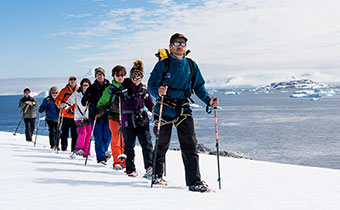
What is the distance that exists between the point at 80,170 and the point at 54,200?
256cm

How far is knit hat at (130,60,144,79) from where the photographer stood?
20.0 ft

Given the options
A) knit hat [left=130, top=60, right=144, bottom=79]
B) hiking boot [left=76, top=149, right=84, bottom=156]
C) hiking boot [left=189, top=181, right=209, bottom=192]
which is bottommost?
hiking boot [left=76, top=149, right=84, bottom=156]

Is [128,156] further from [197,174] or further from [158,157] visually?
[197,174]

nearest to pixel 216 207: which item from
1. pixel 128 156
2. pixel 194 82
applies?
pixel 194 82

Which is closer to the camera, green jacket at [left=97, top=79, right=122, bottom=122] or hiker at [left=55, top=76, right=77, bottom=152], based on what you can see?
green jacket at [left=97, top=79, right=122, bottom=122]

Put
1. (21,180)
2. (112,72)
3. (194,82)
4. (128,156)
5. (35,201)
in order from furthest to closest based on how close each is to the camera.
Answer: (112,72) → (128,156) → (194,82) → (21,180) → (35,201)

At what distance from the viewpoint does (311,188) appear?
18.8ft

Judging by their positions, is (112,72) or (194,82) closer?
(194,82)

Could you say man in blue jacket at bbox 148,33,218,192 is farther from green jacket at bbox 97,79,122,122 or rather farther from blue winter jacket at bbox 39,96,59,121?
blue winter jacket at bbox 39,96,59,121

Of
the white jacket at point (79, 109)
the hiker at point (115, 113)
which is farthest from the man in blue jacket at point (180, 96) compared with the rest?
the white jacket at point (79, 109)

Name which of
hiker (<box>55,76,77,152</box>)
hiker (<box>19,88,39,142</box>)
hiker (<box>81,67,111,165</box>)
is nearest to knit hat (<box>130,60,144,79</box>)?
hiker (<box>81,67,111,165</box>)

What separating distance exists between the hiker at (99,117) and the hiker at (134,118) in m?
1.65

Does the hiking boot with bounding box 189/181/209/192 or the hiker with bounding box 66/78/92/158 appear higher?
the hiker with bounding box 66/78/92/158

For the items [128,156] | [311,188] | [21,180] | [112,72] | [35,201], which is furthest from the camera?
[112,72]
